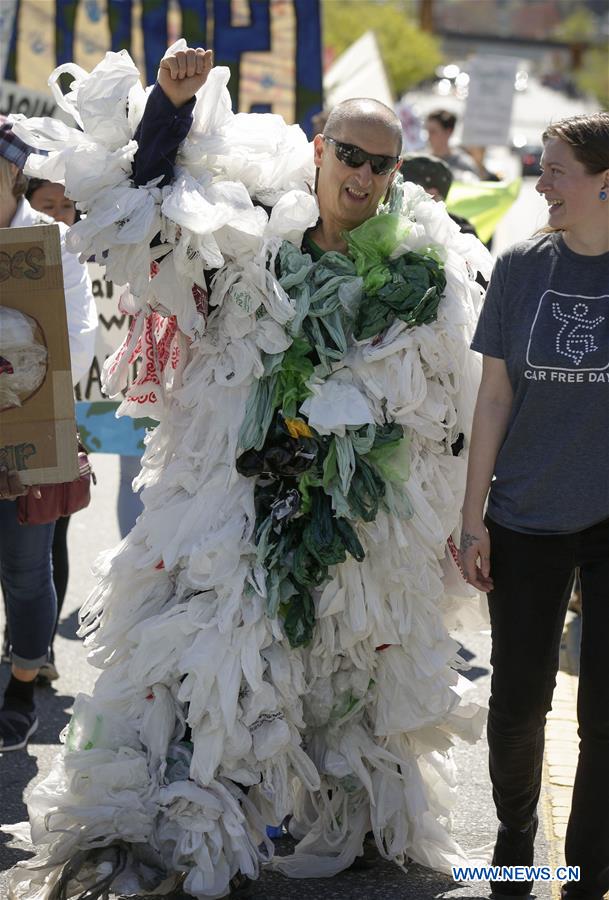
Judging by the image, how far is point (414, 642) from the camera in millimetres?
3549

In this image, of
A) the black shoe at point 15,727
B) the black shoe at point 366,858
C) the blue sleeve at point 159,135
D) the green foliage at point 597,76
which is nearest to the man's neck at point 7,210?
the blue sleeve at point 159,135

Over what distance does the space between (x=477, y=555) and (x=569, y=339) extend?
0.55 meters

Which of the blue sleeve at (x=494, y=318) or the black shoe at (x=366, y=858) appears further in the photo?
the black shoe at (x=366, y=858)

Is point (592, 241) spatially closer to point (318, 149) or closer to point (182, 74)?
point (318, 149)

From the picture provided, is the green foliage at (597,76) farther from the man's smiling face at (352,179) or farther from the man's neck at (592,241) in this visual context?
the man's neck at (592,241)

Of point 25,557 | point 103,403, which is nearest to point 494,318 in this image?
point 25,557

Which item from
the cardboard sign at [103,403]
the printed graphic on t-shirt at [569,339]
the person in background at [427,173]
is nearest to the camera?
the printed graphic on t-shirt at [569,339]

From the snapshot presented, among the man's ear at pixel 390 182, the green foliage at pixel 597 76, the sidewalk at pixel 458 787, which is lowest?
the sidewalk at pixel 458 787

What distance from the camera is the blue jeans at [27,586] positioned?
4352 millimetres

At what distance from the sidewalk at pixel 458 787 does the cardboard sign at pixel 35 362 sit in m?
1.05

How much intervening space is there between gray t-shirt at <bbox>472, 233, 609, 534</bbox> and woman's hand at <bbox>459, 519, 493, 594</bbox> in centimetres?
8

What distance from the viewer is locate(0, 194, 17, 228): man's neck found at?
420 cm

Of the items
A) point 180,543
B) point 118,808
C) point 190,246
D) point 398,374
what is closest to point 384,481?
point 398,374

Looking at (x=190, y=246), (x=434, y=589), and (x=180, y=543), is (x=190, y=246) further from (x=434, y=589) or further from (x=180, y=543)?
(x=434, y=589)
